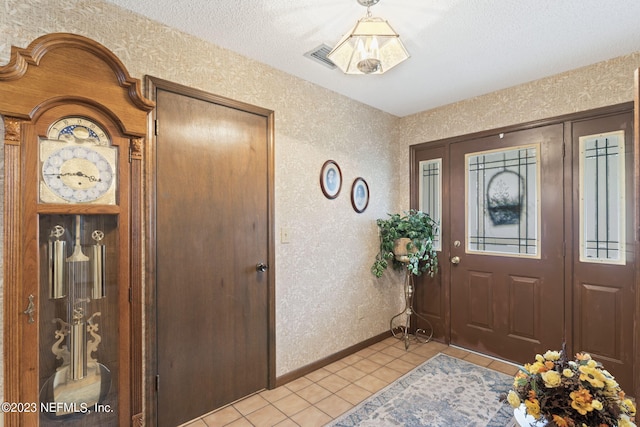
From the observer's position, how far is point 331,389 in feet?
7.88

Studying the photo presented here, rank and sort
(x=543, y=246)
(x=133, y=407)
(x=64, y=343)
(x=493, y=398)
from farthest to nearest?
(x=543, y=246) < (x=493, y=398) < (x=133, y=407) < (x=64, y=343)

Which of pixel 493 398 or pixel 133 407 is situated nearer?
pixel 133 407

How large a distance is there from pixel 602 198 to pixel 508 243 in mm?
758

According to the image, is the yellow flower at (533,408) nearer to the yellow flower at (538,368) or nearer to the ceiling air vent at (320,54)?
the yellow flower at (538,368)

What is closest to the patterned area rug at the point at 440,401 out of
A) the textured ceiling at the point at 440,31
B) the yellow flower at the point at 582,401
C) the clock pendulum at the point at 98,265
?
the yellow flower at the point at 582,401

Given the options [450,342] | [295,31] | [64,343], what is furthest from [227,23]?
[450,342]

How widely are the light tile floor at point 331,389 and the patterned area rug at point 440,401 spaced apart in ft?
0.34

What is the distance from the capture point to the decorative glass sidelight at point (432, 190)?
3365 millimetres

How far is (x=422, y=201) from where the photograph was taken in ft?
11.5

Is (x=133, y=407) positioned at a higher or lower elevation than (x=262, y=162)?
lower

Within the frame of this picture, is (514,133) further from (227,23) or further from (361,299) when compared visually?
(227,23)

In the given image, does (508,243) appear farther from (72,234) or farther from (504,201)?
(72,234)

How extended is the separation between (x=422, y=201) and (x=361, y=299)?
129 centimetres

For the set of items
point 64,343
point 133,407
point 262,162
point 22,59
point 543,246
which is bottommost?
point 133,407
